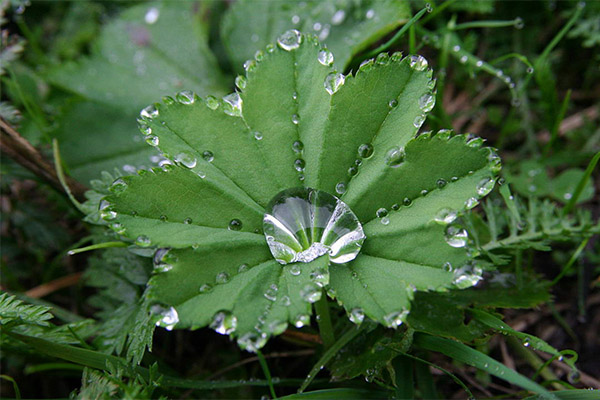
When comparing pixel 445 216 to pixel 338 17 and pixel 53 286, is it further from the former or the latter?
pixel 53 286

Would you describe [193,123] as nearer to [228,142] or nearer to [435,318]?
[228,142]

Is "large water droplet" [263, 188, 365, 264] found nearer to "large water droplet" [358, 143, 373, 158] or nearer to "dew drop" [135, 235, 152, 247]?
"large water droplet" [358, 143, 373, 158]

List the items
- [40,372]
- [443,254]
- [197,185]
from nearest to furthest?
[443,254], [197,185], [40,372]

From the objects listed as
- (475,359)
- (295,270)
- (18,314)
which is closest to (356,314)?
(295,270)

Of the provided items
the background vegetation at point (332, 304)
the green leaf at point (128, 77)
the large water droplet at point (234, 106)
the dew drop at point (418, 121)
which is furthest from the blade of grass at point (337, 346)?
the green leaf at point (128, 77)

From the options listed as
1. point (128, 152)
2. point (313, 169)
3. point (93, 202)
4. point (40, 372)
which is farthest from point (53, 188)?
point (313, 169)

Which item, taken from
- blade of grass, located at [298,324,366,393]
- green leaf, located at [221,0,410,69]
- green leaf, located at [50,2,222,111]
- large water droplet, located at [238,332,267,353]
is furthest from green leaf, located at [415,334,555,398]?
green leaf, located at [50,2,222,111]
